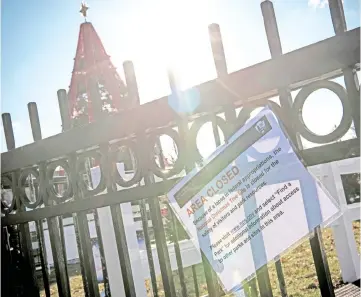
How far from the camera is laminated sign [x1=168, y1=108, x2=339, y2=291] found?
109 cm

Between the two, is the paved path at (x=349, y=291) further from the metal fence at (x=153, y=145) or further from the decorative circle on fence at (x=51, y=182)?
the decorative circle on fence at (x=51, y=182)

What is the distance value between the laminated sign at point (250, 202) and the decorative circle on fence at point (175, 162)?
65mm

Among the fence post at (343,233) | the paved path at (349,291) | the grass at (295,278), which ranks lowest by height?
the grass at (295,278)

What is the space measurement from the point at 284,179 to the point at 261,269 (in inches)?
11.1

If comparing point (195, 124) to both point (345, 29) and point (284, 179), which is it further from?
point (345, 29)

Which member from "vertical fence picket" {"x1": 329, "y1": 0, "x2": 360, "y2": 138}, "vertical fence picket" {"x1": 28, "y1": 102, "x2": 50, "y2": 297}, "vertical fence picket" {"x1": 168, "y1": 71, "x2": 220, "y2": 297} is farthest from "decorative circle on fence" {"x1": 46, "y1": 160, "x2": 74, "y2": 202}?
"vertical fence picket" {"x1": 329, "y1": 0, "x2": 360, "y2": 138}

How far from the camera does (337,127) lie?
41.0 inches

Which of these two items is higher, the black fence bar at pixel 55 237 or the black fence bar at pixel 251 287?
the black fence bar at pixel 55 237

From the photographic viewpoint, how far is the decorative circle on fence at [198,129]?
1211 mm

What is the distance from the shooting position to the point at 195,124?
1.25 metres

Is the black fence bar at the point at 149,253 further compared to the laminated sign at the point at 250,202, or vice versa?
the black fence bar at the point at 149,253

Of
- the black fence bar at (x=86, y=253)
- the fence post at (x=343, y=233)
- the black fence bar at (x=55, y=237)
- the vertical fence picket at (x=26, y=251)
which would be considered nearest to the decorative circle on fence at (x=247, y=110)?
the black fence bar at (x=86, y=253)

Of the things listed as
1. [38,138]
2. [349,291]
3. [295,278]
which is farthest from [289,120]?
Answer: [295,278]

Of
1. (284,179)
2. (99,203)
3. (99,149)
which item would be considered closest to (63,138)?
(99,149)
